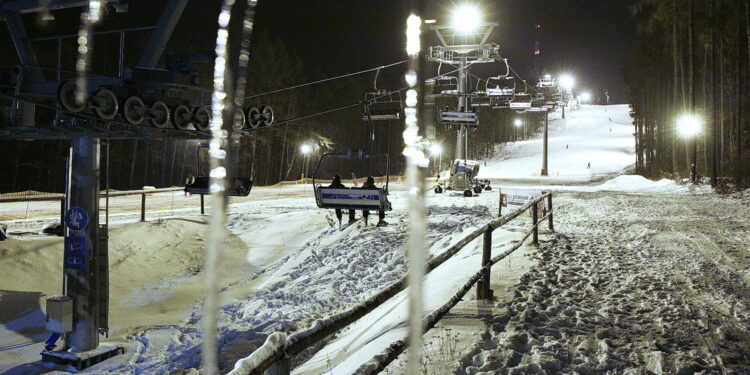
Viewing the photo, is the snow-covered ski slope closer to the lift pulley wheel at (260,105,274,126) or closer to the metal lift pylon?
the lift pulley wheel at (260,105,274,126)

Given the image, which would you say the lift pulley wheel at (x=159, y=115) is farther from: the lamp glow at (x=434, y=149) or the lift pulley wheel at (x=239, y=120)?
the lamp glow at (x=434, y=149)

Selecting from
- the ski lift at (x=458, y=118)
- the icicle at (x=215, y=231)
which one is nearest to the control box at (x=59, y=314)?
the icicle at (x=215, y=231)

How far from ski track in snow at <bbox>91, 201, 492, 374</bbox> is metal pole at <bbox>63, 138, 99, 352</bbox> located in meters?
0.98

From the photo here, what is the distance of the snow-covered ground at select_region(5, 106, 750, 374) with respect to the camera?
523 centimetres

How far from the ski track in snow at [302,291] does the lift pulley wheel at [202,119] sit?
14.5 feet

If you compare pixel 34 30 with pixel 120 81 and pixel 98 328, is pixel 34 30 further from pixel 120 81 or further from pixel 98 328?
pixel 98 328

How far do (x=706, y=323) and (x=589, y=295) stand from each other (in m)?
1.49

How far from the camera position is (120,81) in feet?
37.8

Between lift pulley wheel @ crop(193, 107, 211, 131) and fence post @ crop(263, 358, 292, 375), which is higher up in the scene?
lift pulley wheel @ crop(193, 107, 211, 131)

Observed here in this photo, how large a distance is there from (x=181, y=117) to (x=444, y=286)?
784 cm

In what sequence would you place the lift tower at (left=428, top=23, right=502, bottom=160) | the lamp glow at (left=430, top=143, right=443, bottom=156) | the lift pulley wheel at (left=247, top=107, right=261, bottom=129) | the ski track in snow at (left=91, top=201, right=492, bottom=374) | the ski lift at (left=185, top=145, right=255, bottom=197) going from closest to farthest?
the ski track in snow at (left=91, top=201, right=492, bottom=374), the ski lift at (left=185, top=145, right=255, bottom=197), the lift pulley wheel at (left=247, top=107, right=261, bottom=129), the lift tower at (left=428, top=23, right=502, bottom=160), the lamp glow at (left=430, top=143, right=443, bottom=156)

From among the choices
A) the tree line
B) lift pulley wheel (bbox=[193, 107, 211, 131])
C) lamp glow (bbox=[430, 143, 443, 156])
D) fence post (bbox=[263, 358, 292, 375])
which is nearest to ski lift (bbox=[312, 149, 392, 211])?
lift pulley wheel (bbox=[193, 107, 211, 131])

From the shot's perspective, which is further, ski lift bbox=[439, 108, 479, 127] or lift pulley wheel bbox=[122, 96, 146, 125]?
ski lift bbox=[439, 108, 479, 127]

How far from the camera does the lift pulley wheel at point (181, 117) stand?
1246cm
